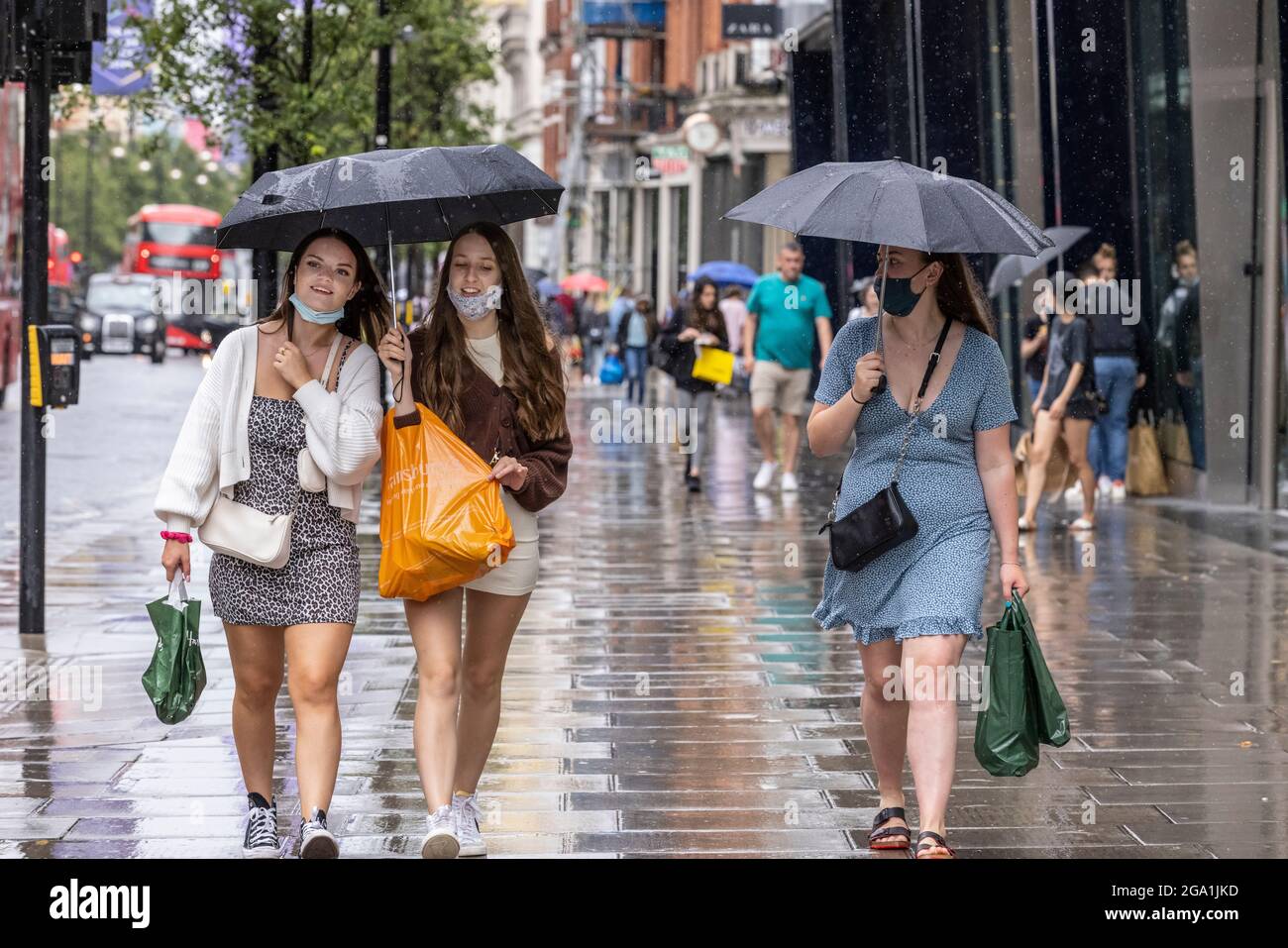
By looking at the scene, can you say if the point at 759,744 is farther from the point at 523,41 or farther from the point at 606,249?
the point at 523,41

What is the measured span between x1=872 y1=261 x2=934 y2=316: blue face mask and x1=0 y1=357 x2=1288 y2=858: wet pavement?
153 centimetres

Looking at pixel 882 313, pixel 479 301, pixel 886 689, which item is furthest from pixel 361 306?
pixel 886 689

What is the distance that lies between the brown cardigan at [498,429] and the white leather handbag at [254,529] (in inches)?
14.6

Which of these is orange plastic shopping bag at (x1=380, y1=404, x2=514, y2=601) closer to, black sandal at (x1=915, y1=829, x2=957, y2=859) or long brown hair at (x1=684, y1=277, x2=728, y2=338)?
black sandal at (x1=915, y1=829, x2=957, y2=859)

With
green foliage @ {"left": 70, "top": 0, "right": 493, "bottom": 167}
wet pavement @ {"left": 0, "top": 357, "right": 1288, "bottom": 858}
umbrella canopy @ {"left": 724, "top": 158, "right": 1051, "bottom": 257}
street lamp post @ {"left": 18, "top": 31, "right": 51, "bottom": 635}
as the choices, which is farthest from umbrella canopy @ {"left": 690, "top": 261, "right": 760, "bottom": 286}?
umbrella canopy @ {"left": 724, "top": 158, "right": 1051, "bottom": 257}

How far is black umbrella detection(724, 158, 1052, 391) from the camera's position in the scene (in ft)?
17.6

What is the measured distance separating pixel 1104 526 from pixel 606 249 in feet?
152

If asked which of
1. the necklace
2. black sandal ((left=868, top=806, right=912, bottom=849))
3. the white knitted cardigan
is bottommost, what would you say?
black sandal ((left=868, top=806, right=912, bottom=849))

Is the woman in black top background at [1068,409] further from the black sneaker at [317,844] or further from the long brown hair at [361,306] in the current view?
the black sneaker at [317,844]

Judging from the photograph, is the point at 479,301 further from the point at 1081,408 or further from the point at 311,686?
the point at 1081,408

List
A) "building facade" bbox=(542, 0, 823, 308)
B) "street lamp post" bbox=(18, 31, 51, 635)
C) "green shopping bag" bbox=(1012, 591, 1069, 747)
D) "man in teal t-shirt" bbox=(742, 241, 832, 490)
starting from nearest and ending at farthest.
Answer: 1. "green shopping bag" bbox=(1012, 591, 1069, 747)
2. "street lamp post" bbox=(18, 31, 51, 635)
3. "man in teal t-shirt" bbox=(742, 241, 832, 490)
4. "building facade" bbox=(542, 0, 823, 308)

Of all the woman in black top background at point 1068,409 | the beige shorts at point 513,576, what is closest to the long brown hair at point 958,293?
the beige shorts at point 513,576

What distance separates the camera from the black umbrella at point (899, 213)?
537 cm
